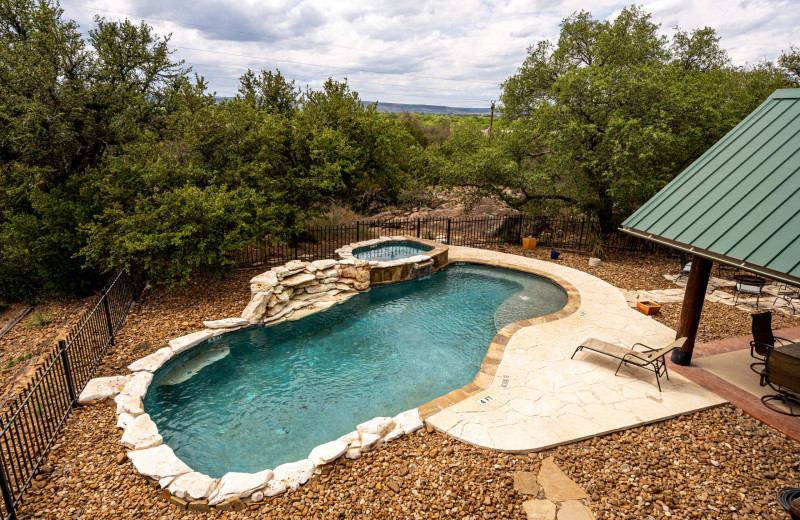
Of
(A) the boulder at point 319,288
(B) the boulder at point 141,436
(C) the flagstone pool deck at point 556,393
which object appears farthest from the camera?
(A) the boulder at point 319,288

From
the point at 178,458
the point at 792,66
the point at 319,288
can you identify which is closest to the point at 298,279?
the point at 319,288

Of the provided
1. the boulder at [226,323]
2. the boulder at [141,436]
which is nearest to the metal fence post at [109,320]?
the boulder at [226,323]

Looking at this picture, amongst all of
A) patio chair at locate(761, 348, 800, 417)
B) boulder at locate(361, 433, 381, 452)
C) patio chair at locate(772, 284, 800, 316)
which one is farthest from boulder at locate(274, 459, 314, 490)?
patio chair at locate(772, 284, 800, 316)

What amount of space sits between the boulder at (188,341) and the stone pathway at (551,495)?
659 centimetres

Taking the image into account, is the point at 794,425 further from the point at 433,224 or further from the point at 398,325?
the point at 433,224

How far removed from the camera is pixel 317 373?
7.46 meters

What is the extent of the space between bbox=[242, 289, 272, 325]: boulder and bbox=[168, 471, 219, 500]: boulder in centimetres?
472

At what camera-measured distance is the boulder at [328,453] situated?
4.79m

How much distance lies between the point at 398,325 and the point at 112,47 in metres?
12.4

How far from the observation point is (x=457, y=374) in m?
7.35

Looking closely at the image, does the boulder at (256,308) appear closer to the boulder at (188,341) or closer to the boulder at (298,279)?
the boulder at (298,279)

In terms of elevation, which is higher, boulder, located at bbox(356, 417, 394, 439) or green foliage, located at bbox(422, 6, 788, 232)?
green foliage, located at bbox(422, 6, 788, 232)

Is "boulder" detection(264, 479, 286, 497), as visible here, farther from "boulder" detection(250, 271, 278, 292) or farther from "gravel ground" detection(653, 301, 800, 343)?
"gravel ground" detection(653, 301, 800, 343)

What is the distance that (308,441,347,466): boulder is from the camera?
479 cm
